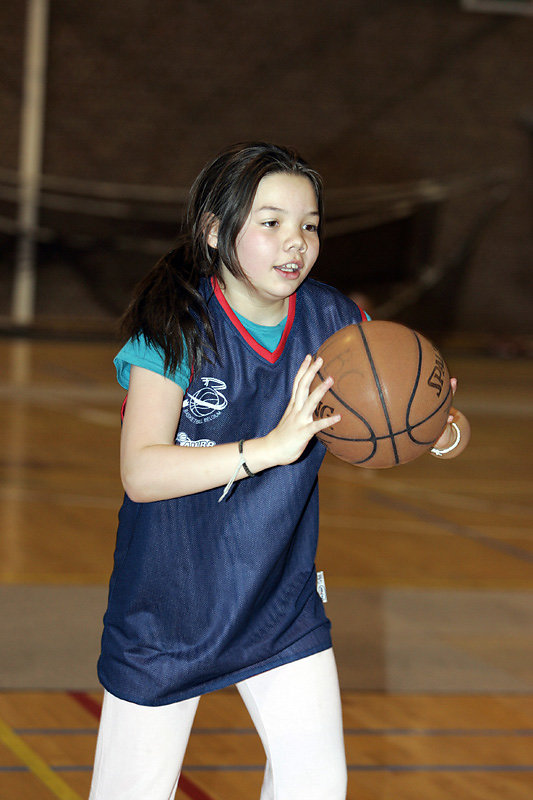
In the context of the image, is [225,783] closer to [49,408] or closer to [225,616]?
[225,616]

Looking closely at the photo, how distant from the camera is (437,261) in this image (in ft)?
52.2

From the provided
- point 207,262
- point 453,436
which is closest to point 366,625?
point 453,436

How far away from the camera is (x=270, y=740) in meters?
1.81

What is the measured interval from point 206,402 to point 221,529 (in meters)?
0.21

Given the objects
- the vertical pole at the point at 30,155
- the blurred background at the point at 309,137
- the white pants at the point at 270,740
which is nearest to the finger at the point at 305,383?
the white pants at the point at 270,740

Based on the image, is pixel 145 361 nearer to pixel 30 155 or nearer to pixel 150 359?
pixel 150 359

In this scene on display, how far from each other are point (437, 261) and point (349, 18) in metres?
3.68

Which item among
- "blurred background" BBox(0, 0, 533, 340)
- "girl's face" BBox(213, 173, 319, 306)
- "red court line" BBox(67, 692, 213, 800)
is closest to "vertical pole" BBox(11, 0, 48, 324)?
"blurred background" BBox(0, 0, 533, 340)

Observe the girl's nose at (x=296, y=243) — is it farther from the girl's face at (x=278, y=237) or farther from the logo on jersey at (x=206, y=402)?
the logo on jersey at (x=206, y=402)

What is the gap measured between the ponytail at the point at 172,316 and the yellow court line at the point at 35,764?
1374mm

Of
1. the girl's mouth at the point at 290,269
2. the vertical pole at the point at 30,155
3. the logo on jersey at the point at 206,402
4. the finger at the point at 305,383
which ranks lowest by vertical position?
the logo on jersey at the point at 206,402

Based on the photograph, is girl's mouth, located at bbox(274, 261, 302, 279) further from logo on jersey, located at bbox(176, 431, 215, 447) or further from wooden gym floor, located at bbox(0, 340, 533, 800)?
wooden gym floor, located at bbox(0, 340, 533, 800)

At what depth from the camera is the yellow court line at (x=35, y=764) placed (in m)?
2.65

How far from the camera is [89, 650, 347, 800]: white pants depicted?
1.75m
